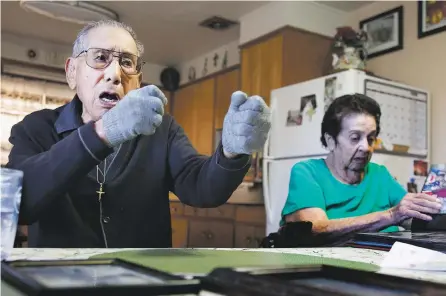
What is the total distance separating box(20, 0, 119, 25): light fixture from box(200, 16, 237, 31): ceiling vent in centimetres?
77

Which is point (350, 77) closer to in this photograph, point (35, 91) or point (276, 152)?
point (276, 152)

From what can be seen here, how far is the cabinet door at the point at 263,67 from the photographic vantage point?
3.41 m

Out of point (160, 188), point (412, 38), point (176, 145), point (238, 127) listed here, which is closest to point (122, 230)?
point (160, 188)

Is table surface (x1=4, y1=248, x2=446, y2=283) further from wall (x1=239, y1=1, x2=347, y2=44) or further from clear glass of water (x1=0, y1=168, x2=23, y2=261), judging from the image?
wall (x1=239, y1=1, x2=347, y2=44)

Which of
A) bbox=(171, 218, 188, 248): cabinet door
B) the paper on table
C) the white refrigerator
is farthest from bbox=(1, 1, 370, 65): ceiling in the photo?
the paper on table

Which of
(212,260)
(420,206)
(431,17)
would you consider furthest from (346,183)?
(431,17)

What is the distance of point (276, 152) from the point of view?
3.04 metres

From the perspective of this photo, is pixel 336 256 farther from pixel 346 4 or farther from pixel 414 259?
pixel 346 4

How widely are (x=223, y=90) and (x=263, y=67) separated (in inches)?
32.3

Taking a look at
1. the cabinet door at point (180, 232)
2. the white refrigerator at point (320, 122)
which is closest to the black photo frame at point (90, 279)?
the white refrigerator at point (320, 122)

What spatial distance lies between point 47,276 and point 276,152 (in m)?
2.59

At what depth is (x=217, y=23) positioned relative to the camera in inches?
155

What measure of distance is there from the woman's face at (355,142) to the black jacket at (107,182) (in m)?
0.62

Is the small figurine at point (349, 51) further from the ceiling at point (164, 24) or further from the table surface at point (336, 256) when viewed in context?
the table surface at point (336, 256)
